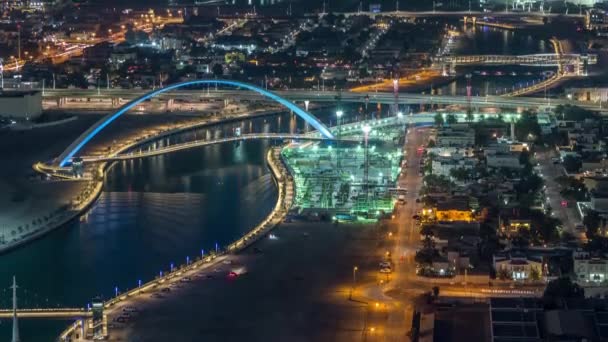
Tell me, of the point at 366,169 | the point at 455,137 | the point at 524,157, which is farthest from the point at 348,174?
the point at 455,137

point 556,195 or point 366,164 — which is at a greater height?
point 366,164

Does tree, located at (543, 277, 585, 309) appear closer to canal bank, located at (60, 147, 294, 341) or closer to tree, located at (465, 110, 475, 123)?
canal bank, located at (60, 147, 294, 341)

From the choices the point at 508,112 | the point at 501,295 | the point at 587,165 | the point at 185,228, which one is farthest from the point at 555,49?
the point at 501,295

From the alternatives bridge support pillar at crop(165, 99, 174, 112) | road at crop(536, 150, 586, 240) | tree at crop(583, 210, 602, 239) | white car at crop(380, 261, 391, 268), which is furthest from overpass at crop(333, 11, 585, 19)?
white car at crop(380, 261, 391, 268)

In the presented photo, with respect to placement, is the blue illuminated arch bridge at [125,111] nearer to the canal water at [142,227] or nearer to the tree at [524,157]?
the canal water at [142,227]

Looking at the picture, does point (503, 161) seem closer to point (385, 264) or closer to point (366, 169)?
point (366, 169)

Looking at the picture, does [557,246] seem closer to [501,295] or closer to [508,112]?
[501,295]
